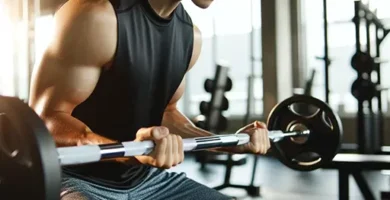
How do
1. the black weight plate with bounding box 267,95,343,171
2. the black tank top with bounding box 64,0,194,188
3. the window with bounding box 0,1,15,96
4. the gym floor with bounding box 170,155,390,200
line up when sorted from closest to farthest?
the black tank top with bounding box 64,0,194,188
the black weight plate with bounding box 267,95,343,171
the gym floor with bounding box 170,155,390,200
the window with bounding box 0,1,15,96

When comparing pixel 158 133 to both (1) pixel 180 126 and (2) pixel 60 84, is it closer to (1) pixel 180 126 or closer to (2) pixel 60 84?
(2) pixel 60 84

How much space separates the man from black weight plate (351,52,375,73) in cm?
275

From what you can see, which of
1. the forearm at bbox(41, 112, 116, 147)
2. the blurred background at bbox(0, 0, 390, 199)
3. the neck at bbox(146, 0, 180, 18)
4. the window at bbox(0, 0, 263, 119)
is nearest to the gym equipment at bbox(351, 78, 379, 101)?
the blurred background at bbox(0, 0, 390, 199)

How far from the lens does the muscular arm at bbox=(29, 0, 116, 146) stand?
3.99ft

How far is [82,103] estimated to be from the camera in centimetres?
133

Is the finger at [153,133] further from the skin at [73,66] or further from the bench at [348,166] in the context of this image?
the bench at [348,166]

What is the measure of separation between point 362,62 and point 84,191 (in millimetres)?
3329

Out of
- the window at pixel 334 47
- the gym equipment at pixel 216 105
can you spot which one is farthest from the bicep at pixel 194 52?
the window at pixel 334 47

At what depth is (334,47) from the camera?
6.21m

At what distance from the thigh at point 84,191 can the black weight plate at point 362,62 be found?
318cm

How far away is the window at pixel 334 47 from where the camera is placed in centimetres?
603

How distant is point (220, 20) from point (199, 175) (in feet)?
8.32

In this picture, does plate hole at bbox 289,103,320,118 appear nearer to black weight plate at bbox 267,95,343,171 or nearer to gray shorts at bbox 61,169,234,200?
black weight plate at bbox 267,95,343,171

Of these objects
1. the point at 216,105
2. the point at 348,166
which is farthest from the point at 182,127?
the point at 216,105
